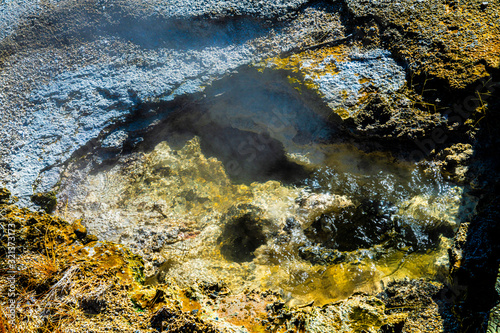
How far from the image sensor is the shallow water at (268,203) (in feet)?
6.57

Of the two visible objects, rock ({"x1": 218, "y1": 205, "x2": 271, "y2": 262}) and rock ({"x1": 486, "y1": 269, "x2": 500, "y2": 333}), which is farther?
rock ({"x1": 218, "y1": 205, "x2": 271, "y2": 262})

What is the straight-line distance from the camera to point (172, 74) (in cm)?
252

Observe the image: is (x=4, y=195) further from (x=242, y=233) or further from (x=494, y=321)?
(x=494, y=321)

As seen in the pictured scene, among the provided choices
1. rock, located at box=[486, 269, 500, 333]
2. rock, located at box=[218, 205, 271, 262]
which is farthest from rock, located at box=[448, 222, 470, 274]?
rock, located at box=[218, 205, 271, 262]

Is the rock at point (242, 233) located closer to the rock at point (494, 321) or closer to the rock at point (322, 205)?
the rock at point (322, 205)

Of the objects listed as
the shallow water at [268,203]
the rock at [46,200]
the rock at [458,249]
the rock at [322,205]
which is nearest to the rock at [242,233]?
the shallow water at [268,203]

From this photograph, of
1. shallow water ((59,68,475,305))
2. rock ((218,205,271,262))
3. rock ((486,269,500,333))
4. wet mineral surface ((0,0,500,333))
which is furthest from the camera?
rock ((218,205,271,262))

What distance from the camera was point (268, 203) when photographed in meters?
2.43

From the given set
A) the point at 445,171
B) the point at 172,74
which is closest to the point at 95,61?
the point at 172,74

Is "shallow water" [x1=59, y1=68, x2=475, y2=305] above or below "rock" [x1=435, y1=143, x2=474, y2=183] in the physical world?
below

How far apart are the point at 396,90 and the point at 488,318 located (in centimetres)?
152

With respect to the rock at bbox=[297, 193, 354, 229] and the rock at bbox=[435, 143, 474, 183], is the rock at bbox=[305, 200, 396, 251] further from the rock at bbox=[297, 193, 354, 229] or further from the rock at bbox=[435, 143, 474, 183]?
the rock at bbox=[435, 143, 474, 183]

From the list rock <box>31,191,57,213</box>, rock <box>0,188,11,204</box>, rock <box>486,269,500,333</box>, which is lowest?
rock <box>486,269,500,333</box>

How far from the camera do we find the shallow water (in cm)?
200
